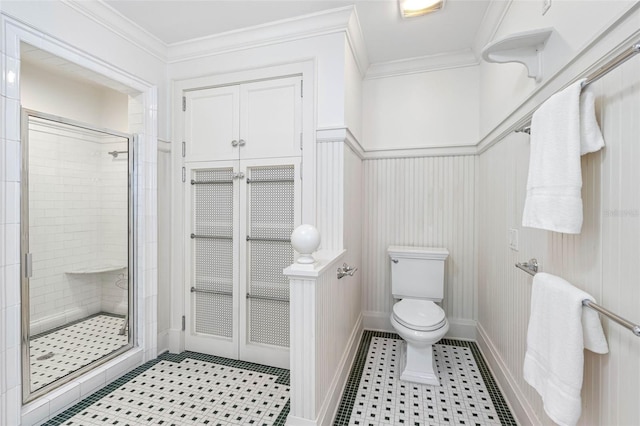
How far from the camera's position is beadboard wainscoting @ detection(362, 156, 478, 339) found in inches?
98.8

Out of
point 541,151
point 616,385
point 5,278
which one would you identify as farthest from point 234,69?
point 616,385

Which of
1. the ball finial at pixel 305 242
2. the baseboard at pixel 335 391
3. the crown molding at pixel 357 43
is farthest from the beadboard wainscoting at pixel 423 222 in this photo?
Answer: the ball finial at pixel 305 242

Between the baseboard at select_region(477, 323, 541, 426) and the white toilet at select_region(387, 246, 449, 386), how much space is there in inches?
14.8

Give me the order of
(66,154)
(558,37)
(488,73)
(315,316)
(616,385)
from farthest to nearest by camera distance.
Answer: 1. (488,73)
2. (66,154)
3. (315,316)
4. (558,37)
5. (616,385)

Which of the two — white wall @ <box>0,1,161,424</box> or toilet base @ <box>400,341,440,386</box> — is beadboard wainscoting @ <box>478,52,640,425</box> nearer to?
toilet base @ <box>400,341,440,386</box>

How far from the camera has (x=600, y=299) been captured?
92 centimetres

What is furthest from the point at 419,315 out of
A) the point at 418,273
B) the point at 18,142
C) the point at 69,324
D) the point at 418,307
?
the point at 18,142

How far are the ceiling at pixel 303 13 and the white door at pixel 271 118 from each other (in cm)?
42

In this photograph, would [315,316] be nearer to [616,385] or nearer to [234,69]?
[616,385]

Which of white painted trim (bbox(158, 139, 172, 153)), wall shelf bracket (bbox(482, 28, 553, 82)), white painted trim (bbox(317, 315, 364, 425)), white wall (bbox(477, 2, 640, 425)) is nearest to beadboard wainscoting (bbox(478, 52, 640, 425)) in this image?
white wall (bbox(477, 2, 640, 425))

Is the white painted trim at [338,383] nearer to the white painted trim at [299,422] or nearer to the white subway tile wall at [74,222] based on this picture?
the white painted trim at [299,422]

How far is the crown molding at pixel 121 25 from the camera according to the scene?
5.66 feet

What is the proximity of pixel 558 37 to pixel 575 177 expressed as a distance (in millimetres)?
664

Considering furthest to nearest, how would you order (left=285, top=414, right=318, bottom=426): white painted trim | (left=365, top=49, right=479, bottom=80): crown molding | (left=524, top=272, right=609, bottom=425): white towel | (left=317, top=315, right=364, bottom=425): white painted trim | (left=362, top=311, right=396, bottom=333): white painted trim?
1. (left=362, top=311, right=396, bottom=333): white painted trim
2. (left=365, top=49, right=479, bottom=80): crown molding
3. (left=317, top=315, right=364, bottom=425): white painted trim
4. (left=285, top=414, right=318, bottom=426): white painted trim
5. (left=524, top=272, right=609, bottom=425): white towel
